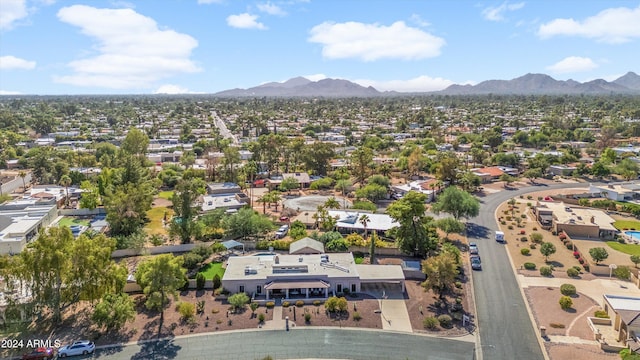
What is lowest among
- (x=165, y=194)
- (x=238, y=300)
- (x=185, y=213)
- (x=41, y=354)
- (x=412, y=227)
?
(x=41, y=354)

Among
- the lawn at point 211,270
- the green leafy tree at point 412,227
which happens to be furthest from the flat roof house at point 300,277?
the green leafy tree at point 412,227

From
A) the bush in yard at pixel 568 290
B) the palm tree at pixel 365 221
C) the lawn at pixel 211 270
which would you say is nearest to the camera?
the bush in yard at pixel 568 290

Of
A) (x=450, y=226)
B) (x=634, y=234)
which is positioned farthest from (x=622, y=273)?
(x=450, y=226)

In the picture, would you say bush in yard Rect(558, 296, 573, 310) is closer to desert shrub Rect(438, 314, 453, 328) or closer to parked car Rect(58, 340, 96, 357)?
desert shrub Rect(438, 314, 453, 328)

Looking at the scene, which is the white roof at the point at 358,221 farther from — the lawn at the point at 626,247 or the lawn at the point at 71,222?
the lawn at the point at 71,222

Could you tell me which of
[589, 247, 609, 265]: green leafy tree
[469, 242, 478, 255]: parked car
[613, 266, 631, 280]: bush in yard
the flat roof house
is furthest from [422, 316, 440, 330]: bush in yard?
[589, 247, 609, 265]: green leafy tree

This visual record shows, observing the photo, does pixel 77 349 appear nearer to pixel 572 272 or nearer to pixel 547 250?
pixel 572 272
